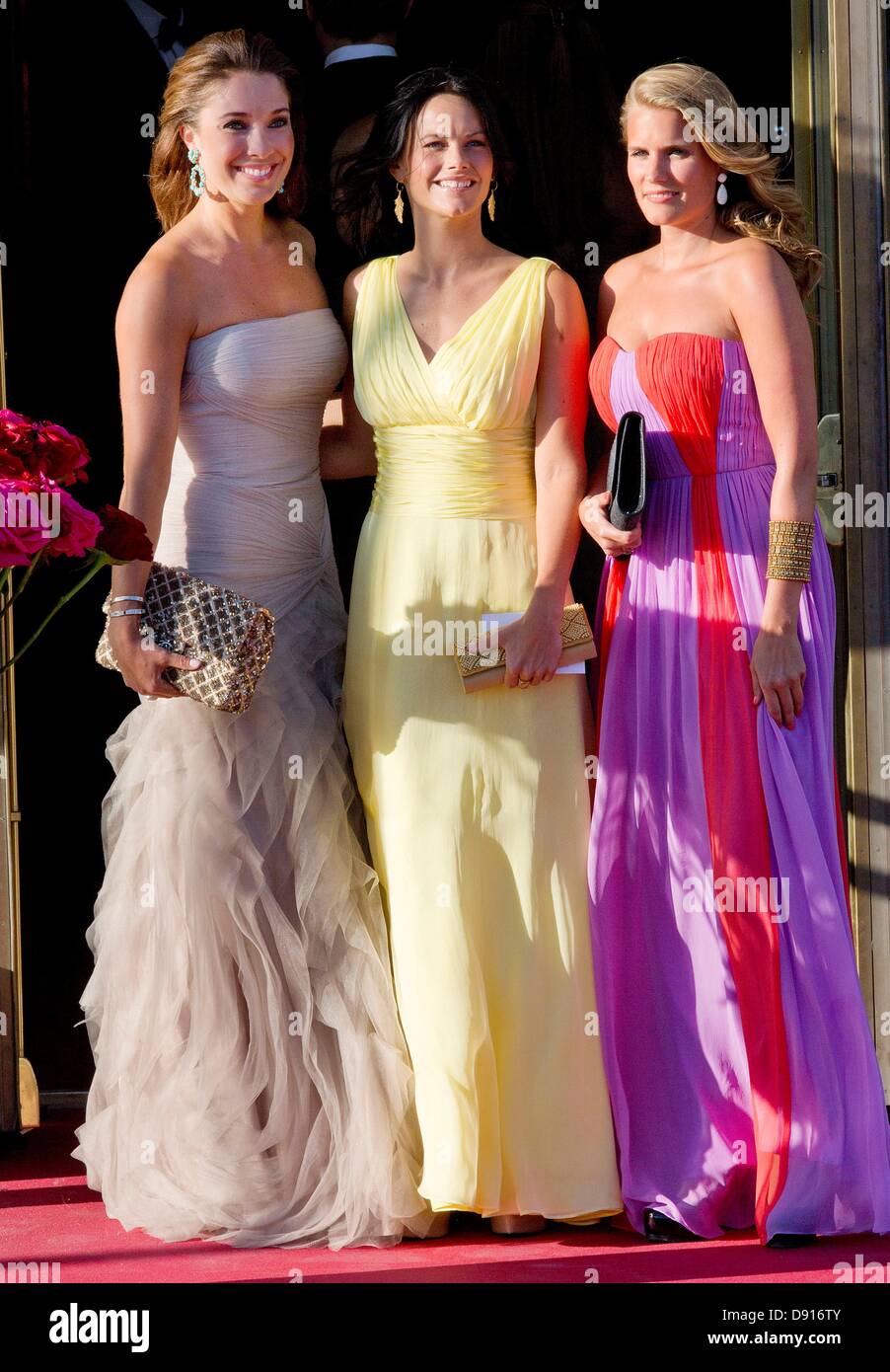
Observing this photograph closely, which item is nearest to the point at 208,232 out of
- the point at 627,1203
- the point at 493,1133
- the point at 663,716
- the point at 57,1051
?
the point at 663,716

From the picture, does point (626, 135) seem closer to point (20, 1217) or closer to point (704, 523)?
point (704, 523)

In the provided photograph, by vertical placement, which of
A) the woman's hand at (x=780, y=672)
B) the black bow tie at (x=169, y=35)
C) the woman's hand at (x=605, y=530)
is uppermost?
the black bow tie at (x=169, y=35)

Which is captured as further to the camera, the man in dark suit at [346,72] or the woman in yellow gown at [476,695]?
the man in dark suit at [346,72]

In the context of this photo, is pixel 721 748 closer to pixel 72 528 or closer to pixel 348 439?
pixel 348 439

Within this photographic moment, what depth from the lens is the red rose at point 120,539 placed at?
3113 mm

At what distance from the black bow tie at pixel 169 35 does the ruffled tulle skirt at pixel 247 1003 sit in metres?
2.24

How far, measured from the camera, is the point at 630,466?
140 inches

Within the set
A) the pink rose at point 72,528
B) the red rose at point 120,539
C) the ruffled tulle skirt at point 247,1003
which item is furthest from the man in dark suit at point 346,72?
the pink rose at point 72,528

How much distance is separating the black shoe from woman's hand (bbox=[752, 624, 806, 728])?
1064 mm

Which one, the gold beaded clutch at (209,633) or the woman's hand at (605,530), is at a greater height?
the woman's hand at (605,530)

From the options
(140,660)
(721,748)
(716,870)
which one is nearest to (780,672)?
(721,748)

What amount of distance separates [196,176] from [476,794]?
1.54 meters

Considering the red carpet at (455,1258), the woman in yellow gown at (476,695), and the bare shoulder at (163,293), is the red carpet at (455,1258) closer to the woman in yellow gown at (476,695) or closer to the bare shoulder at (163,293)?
the woman in yellow gown at (476,695)

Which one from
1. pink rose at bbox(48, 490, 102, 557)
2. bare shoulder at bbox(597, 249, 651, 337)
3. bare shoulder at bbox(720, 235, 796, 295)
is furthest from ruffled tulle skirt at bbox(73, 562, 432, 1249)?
bare shoulder at bbox(720, 235, 796, 295)
